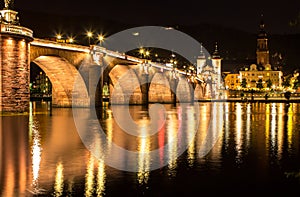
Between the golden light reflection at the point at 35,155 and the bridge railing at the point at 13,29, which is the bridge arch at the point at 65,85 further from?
the golden light reflection at the point at 35,155

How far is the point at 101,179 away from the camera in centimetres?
1434

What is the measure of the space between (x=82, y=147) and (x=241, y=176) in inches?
371

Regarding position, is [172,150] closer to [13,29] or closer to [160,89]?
[13,29]

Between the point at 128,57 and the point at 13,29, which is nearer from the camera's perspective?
the point at 13,29

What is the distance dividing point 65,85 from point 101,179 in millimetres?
56155

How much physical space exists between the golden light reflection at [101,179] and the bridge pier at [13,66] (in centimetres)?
2956

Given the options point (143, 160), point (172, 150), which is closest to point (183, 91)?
point (172, 150)

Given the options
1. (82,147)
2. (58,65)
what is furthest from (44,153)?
(58,65)

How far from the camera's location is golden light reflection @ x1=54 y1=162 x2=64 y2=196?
1276 centimetres

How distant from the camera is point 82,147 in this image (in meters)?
22.1

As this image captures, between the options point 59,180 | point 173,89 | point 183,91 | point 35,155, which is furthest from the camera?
point 183,91

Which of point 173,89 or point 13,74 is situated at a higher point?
point 13,74

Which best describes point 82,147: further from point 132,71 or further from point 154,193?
point 132,71

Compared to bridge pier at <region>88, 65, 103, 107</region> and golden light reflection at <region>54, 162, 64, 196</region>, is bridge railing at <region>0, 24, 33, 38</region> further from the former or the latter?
golden light reflection at <region>54, 162, 64, 196</region>
